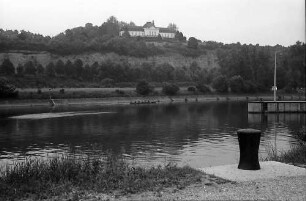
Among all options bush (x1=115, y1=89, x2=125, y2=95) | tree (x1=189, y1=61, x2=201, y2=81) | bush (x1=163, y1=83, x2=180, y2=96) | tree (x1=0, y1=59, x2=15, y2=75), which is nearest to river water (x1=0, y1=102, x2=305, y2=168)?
bush (x1=115, y1=89, x2=125, y2=95)

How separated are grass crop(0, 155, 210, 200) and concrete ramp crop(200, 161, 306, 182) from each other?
655mm

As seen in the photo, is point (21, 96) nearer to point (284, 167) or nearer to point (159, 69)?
point (159, 69)

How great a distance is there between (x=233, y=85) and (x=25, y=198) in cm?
11874

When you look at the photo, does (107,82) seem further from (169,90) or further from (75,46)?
(75,46)

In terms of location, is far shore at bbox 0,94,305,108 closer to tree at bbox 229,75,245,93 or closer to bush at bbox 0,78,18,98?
bush at bbox 0,78,18,98

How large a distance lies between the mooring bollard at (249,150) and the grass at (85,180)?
5.08ft

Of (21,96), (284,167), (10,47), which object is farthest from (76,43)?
(284,167)

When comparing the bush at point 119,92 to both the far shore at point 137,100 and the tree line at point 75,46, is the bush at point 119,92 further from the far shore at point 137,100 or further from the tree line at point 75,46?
the tree line at point 75,46

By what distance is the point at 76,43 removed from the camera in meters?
166

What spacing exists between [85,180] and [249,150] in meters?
5.27

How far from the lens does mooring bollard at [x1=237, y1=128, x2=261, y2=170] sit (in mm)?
12703

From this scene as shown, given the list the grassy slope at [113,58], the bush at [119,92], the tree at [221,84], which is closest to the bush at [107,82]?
the bush at [119,92]

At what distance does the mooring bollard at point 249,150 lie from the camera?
12.7 metres

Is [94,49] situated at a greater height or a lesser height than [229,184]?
greater
